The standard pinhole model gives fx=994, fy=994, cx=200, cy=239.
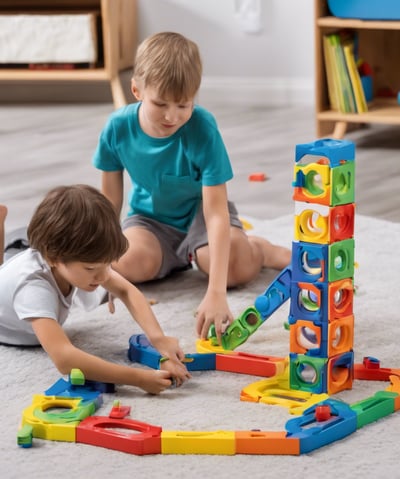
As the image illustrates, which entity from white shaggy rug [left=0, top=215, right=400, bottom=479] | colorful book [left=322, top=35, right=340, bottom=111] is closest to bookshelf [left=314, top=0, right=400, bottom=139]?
colorful book [left=322, top=35, right=340, bottom=111]

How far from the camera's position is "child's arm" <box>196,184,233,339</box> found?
144 centimetres

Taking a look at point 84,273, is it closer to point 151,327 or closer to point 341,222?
point 151,327

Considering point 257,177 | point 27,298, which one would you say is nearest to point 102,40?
point 257,177

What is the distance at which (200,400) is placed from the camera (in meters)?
1.32

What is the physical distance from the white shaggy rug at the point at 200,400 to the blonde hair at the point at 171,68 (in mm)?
378

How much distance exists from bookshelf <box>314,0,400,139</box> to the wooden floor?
0.08m

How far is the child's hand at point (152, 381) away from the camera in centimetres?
131

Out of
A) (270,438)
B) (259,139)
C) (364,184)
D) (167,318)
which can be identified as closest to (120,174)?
(167,318)

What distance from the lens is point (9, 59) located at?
3.40m

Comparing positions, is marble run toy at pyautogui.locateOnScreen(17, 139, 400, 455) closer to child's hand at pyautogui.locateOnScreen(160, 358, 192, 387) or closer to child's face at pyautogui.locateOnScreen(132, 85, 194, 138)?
child's hand at pyautogui.locateOnScreen(160, 358, 192, 387)

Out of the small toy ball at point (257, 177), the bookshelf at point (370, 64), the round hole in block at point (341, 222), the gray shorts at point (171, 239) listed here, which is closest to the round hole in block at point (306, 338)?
the round hole in block at point (341, 222)

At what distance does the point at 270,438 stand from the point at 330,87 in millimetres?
1871

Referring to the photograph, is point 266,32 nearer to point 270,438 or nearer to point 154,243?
point 154,243

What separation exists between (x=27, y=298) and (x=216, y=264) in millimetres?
302
